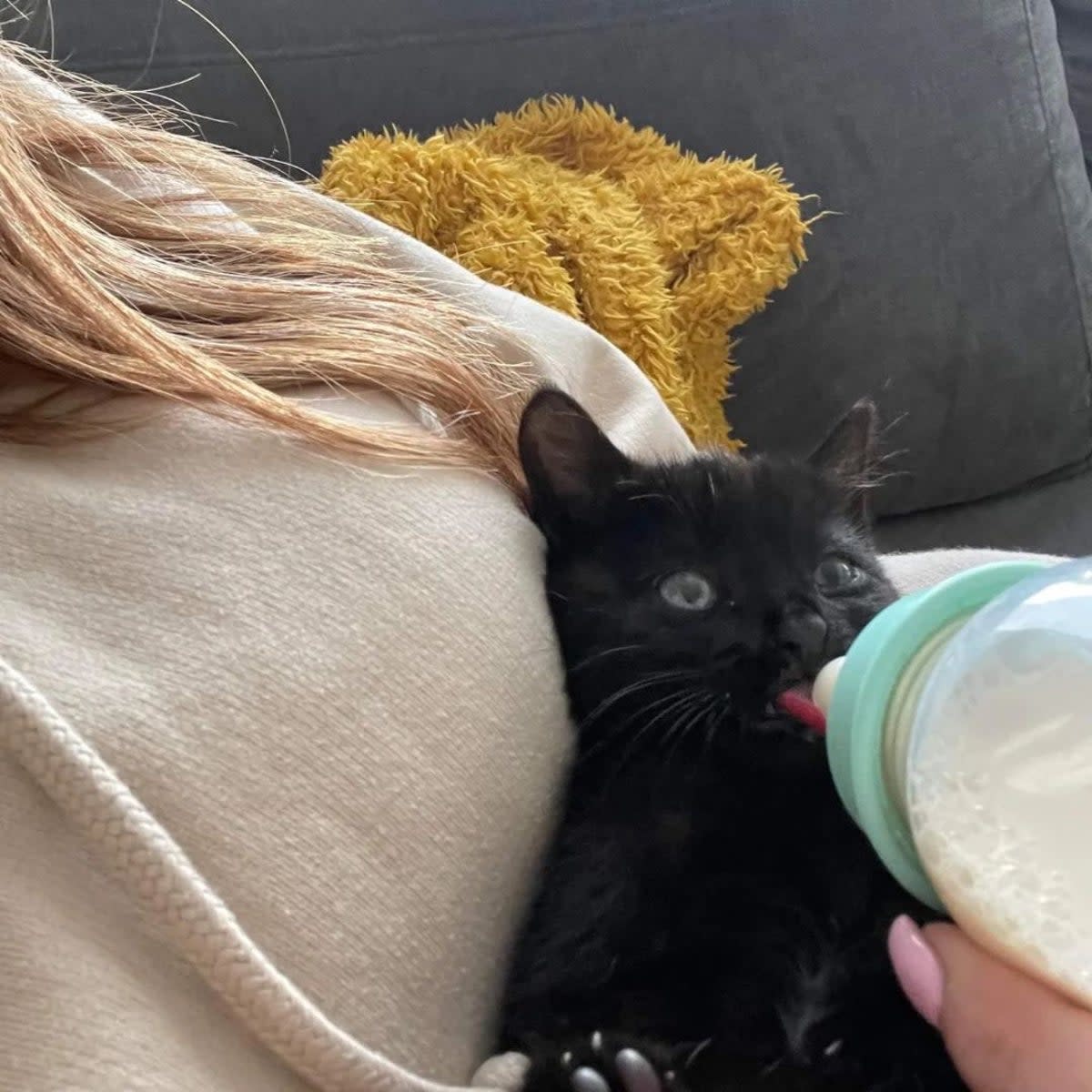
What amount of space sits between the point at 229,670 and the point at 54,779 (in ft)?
0.29

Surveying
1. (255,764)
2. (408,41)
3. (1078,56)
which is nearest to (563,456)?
(255,764)

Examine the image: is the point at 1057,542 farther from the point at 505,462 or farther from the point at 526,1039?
the point at 526,1039

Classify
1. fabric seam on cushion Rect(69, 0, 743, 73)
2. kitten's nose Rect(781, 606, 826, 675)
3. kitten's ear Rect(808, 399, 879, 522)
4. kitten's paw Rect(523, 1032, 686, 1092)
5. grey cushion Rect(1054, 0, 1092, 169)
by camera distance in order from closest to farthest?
kitten's paw Rect(523, 1032, 686, 1092)
kitten's nose Rect(781, 606, 826, 675)
kitten's ear Rect(808, 399, 879, 522)
fabric seam on cushion Rect(69, 0, 743, 73)
grey cushion Rect(1054, 0, 1092, 169)

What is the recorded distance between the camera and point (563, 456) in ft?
2.49

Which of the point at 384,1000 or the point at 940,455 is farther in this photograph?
the point at 940,455

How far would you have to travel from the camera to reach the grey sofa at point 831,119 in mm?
1150

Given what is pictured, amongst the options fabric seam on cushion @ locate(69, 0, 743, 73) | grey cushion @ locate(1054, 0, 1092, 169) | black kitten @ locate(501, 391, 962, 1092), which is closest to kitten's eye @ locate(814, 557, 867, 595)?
black kitten @ locate(501, 391, 962, 1092)

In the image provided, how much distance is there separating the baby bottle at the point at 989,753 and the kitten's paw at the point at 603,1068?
0.49ft

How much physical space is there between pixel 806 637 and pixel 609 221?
1.77 ft

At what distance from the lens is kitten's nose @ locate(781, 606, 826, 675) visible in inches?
26.1

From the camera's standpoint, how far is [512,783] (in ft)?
1.93

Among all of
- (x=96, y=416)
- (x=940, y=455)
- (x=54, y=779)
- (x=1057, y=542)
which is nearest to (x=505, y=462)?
(x=96, y=416)

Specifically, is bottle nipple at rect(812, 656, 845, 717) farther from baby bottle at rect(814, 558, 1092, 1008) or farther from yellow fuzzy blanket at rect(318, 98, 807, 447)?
yellow fuzzy blanket at rect(318, 98, 807, 447)

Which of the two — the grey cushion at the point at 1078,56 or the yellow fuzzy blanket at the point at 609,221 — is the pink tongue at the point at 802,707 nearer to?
the yellow fuzzy blanket at the point at 609,221
